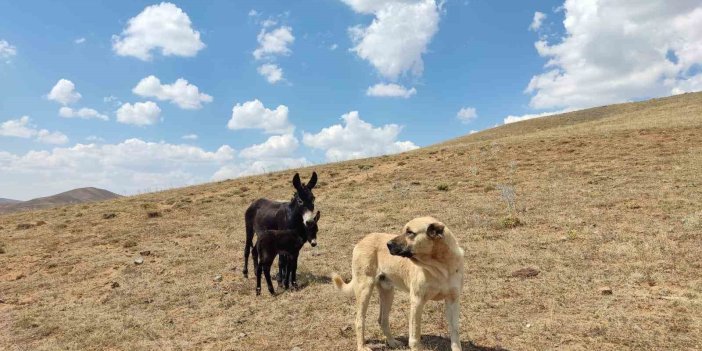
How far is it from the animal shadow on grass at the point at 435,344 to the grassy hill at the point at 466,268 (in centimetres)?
4

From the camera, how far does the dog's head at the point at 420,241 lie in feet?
16.7

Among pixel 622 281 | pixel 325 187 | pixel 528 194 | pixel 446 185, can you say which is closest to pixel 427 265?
pixel 622 281

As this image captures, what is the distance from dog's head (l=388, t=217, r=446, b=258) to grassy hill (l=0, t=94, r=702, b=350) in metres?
1.90

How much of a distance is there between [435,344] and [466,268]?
378cm

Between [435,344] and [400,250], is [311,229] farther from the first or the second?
[400,250]

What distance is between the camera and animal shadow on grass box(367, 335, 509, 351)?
6.02 meters

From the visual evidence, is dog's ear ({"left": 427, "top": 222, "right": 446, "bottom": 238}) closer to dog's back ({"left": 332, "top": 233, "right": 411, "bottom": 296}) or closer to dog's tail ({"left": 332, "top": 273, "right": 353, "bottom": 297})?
dog's back ({"left": 332, "top": 233, "right": 411, "bottom": 296})

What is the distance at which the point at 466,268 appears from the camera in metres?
9.69

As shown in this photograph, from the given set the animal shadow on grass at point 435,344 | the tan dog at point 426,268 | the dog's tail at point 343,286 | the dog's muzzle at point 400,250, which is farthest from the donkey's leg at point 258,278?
the dog's muzzle at point 400,250

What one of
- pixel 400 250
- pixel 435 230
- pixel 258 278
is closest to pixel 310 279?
pixel 258 278

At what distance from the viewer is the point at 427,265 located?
5266 mm

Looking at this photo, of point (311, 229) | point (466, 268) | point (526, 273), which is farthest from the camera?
point (466, 268)

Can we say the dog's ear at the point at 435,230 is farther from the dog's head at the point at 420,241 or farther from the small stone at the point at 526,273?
the small stone at the point at 526,273

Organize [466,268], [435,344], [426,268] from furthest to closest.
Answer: [466,268] < [435,344] < [426,268]
